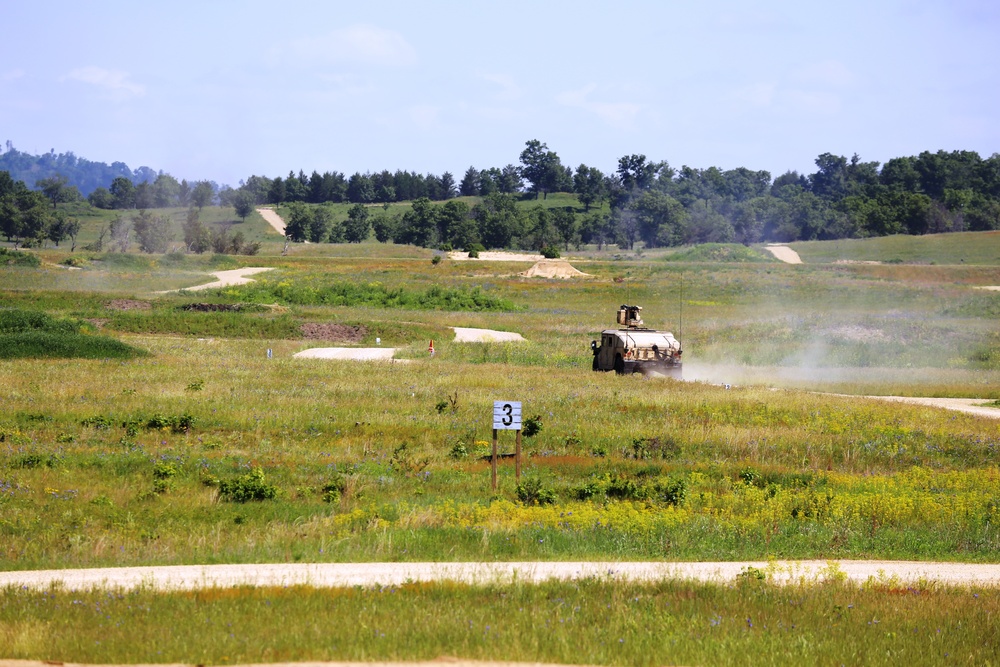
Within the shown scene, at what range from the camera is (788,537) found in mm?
18625

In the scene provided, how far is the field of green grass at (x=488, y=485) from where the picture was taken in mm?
12695

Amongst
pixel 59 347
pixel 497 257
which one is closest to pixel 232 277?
pixel 497 257

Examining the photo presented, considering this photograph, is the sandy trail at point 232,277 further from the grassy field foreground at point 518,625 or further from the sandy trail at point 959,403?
the grassy field foreground at point 518,625

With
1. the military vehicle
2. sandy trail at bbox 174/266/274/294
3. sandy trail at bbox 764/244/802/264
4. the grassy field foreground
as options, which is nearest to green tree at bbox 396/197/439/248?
sandy trail at bbox 764/244/802/264

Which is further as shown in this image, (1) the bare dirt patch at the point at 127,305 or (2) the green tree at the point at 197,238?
(2) the green tree at the point at 197,238

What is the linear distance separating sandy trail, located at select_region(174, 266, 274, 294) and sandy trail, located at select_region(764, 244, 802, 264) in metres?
69.2

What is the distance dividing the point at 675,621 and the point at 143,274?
311ft

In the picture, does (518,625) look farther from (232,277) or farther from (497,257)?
(497,257)

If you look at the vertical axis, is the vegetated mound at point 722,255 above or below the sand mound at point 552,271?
above

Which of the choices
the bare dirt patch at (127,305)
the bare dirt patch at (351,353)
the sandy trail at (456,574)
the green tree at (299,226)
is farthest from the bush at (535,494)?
the green tree at (299,226)

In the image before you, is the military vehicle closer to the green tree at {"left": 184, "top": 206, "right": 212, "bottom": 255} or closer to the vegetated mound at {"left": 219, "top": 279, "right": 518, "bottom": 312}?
the vegetated mound at {"left": 219, "top": 279, "right": 518, "bottom": 312}

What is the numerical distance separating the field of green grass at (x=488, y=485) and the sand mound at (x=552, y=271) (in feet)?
187

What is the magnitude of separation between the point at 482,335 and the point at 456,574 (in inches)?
1842

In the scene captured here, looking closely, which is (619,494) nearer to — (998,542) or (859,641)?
(998,542)
